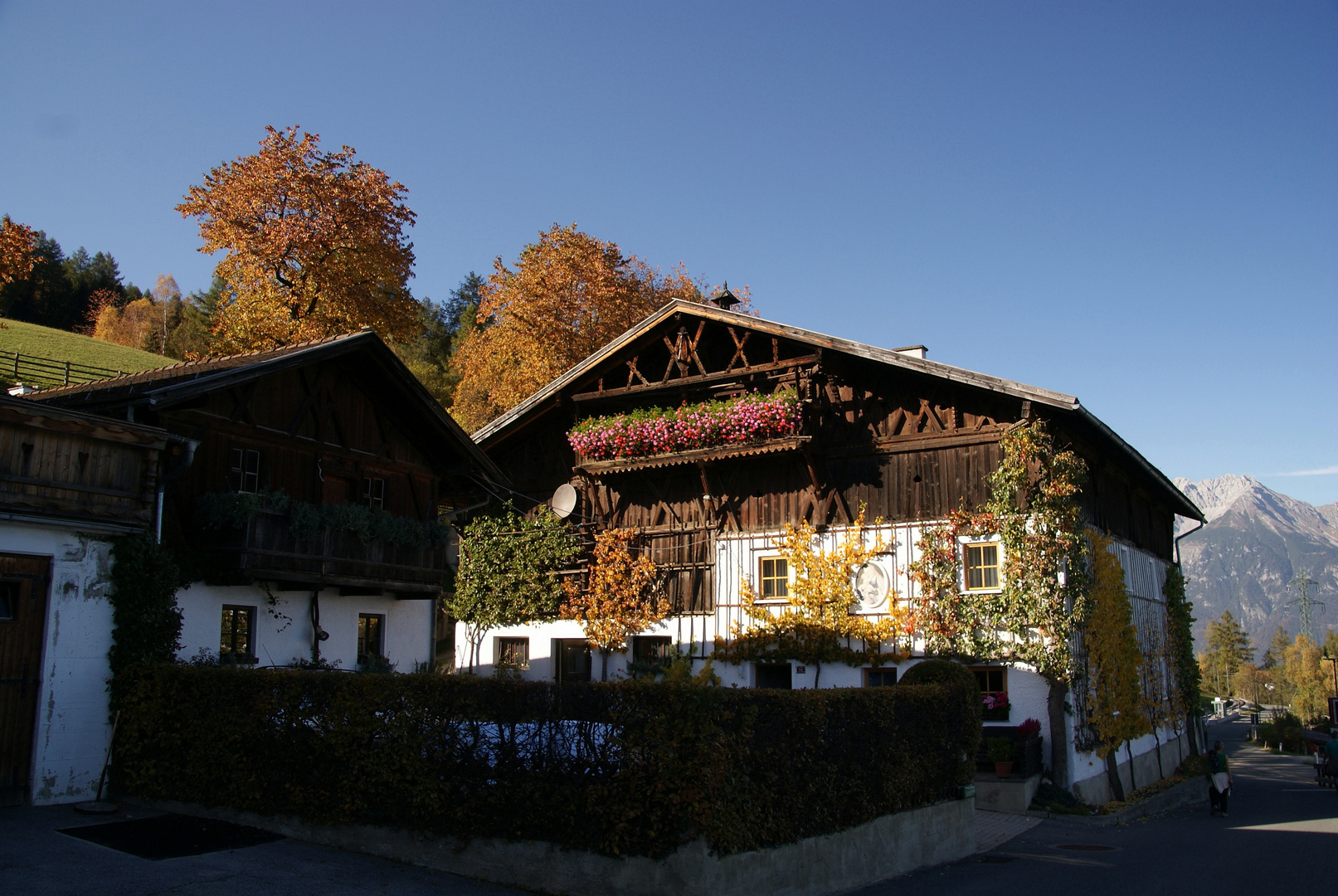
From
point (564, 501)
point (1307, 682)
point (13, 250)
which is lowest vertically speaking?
point (1307, 682)

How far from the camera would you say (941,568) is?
2127 centimetres

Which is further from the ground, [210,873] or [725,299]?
[725,299]

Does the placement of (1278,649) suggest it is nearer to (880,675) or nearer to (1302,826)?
(1302,826)

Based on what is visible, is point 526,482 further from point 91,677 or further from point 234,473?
point 91,677

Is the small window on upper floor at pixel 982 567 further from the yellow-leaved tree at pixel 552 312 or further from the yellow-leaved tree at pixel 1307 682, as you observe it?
the yellow-leaved tree at pixel 1307 682

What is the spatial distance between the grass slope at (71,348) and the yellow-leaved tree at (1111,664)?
1744 inches

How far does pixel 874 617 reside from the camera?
72.1 feet

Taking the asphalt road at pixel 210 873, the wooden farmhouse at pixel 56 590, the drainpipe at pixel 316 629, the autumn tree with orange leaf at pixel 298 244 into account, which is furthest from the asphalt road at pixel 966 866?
the autumn tree with orange leaf at pixel 298 244

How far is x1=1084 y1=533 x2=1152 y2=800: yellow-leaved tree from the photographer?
2109 centimetres

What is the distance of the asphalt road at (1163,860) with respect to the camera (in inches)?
499

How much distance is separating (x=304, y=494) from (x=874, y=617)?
12.2m

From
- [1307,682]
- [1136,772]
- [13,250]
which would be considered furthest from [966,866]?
[1307,682]

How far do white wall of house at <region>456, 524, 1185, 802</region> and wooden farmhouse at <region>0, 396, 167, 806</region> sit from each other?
12724 millimetres

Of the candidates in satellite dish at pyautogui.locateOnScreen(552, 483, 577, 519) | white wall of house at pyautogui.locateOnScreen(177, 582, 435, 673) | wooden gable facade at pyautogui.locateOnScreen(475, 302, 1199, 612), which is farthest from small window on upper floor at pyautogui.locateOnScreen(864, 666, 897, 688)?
white wall of house at pyautogui.locateOnScreen(177, 582, 435, 673)
